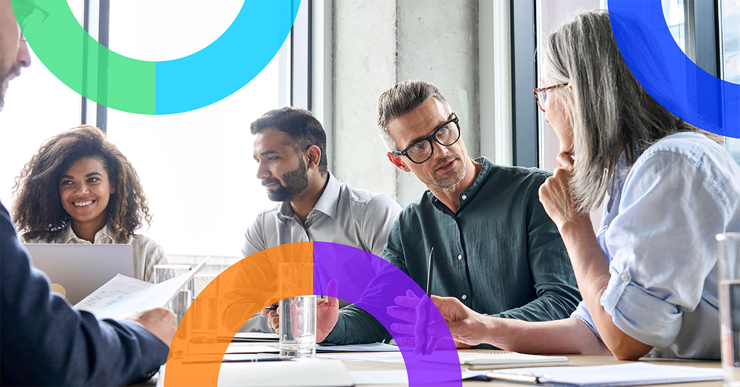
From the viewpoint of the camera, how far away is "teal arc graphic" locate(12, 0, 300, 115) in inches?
109

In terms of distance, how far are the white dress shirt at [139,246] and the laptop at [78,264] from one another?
1039 mm

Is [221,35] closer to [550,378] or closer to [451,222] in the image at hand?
[451,222]

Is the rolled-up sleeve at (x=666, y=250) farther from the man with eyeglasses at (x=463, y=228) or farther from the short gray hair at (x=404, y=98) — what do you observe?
the short gray hair at (x=404, y=98)

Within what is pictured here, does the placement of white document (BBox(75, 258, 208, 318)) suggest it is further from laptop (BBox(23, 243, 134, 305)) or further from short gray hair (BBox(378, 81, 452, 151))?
short gray hair (BBox(378, 81, 452, 151))

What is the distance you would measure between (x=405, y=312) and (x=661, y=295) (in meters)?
0.53

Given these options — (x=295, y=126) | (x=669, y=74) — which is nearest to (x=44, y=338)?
(x=669, y=74)

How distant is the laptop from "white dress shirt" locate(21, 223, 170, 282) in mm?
1039

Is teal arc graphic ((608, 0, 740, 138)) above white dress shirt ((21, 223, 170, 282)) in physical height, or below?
above

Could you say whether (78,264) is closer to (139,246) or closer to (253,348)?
(253,348)

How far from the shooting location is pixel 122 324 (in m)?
0.80

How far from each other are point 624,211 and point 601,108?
28 centimetres

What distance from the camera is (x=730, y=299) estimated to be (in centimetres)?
56

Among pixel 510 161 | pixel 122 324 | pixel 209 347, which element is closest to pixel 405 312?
pixel 209 347

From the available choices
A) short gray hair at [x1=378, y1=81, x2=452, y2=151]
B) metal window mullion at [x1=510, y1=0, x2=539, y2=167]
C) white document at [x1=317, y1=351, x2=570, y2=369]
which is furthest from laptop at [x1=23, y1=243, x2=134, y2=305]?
metal window mullion at [x1=510, y1=0, x2=539, y2=167]
